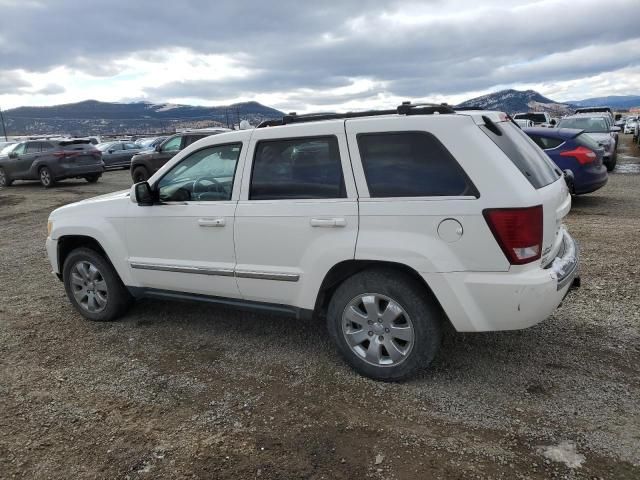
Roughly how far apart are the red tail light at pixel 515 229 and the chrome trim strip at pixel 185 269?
198 centimetres

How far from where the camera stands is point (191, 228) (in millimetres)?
3984

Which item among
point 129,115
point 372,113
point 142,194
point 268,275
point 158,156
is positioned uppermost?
point 129,115

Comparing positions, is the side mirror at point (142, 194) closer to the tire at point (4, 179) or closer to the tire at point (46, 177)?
the tire at point (46, 177)

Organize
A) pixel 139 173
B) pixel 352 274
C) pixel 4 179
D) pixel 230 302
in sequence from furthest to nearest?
pixel 4 179 < pixel 139 173 < pixel 230 302 < pixel 352 274

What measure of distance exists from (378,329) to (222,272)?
4.33 ft

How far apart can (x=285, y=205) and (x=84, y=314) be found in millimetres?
2613

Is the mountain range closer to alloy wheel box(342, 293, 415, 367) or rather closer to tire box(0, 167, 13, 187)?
tire box(0, 167, 13, 187)

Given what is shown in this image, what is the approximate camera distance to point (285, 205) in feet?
11.7

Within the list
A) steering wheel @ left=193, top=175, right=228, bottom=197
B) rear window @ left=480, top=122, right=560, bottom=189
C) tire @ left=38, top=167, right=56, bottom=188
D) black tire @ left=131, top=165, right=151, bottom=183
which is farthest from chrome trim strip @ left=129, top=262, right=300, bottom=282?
tire @ left=38, top=167, right=56, bottom=188

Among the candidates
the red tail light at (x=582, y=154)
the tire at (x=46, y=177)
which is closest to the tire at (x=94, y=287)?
the red tail light at (x=582, y=154)

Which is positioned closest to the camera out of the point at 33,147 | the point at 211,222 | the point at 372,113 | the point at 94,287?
the point at 372,113

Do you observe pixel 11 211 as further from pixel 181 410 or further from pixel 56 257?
pixel 181 410

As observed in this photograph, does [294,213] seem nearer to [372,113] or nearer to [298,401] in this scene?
[372,113]

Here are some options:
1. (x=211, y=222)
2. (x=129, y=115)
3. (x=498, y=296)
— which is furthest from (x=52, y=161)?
(x=129, y=115)
